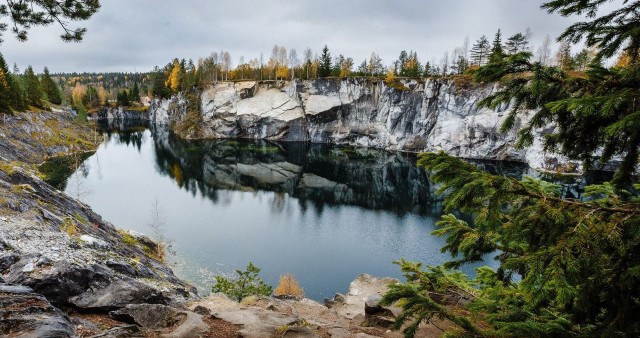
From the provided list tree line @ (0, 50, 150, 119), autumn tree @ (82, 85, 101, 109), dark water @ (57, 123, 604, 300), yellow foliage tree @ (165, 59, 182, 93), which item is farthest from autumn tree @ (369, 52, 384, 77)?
autumn tree @ (82, 85, 101, 109)

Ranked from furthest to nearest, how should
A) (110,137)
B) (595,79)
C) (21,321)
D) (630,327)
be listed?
(110,137)
(21,321)
(595,79)
(630,327)

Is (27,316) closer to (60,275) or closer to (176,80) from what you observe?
(60,275)

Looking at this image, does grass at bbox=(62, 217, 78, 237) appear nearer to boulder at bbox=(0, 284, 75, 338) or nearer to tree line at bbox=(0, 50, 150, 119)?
boulder at bbox=(0, 284, 75, 338)

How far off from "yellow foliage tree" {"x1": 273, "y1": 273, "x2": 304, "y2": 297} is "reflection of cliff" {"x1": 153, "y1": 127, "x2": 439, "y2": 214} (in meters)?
20.2

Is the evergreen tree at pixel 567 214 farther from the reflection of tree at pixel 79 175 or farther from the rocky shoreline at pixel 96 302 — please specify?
the reflection of tree at pixel 79 175

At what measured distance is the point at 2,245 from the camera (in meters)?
10.4

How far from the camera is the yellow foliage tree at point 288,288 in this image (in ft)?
73.4

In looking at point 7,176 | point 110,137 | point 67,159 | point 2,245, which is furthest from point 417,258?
point 110,137

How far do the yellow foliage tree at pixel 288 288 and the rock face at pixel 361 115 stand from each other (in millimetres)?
58458

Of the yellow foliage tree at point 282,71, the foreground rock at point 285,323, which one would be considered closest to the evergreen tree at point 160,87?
the yellow foliage tree at point 282,71

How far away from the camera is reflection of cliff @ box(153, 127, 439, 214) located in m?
47.7

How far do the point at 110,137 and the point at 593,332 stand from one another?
108 metres

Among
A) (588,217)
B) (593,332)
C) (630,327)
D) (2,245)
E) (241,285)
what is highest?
(588,217)

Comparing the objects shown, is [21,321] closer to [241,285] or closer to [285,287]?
[241,285]
